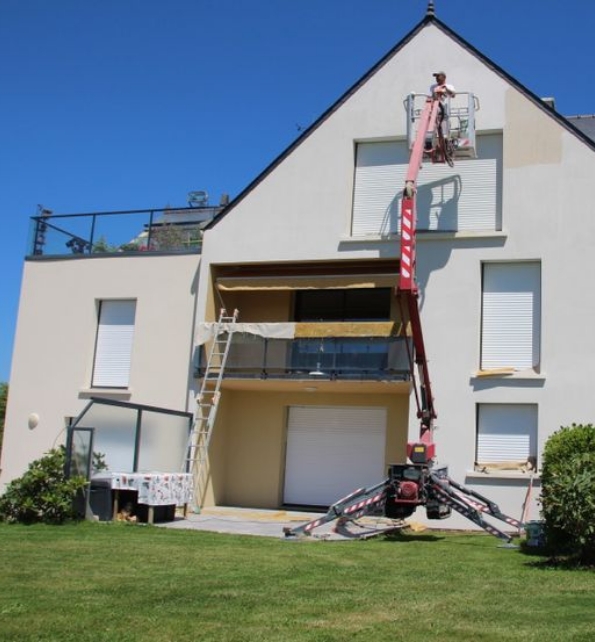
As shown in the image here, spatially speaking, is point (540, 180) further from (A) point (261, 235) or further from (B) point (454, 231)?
(A) point (261, 235)

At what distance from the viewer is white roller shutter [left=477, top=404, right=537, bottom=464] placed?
61.8 ft

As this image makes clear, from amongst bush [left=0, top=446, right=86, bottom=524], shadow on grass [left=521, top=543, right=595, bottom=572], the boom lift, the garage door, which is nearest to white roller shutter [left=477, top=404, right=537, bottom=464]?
the boom lift

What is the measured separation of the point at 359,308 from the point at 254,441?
4.65 metres

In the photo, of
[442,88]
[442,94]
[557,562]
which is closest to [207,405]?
[442,94]

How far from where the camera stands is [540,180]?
19500mm

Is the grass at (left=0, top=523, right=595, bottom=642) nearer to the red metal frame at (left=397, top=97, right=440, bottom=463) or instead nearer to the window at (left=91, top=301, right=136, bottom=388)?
the red metal frame at (left=397, top=97, right=440, bottom=463)

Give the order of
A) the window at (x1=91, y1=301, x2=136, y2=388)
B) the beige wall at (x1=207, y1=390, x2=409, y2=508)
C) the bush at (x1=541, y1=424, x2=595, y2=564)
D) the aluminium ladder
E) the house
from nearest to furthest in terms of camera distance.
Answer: the bush at (x1=541, y1=424, x2=595, y2=564), the house, the aluminium ladder, the beige wall at (x1=207, y1=390, x2=409, y2=508), the window at (x1=91, y1=301, x2=136, y2=388)

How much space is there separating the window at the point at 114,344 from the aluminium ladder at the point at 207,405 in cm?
263

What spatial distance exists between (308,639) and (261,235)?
51.4 ft

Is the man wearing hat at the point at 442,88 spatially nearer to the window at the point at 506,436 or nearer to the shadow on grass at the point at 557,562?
the window at the point at 506,436

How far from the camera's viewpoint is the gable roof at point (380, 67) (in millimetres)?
19672

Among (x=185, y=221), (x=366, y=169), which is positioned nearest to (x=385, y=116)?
(x=366, y=169)

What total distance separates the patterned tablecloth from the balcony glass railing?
4309 mm

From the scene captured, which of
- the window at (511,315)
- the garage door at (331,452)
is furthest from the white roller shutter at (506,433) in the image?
the garage door at (331,452)
